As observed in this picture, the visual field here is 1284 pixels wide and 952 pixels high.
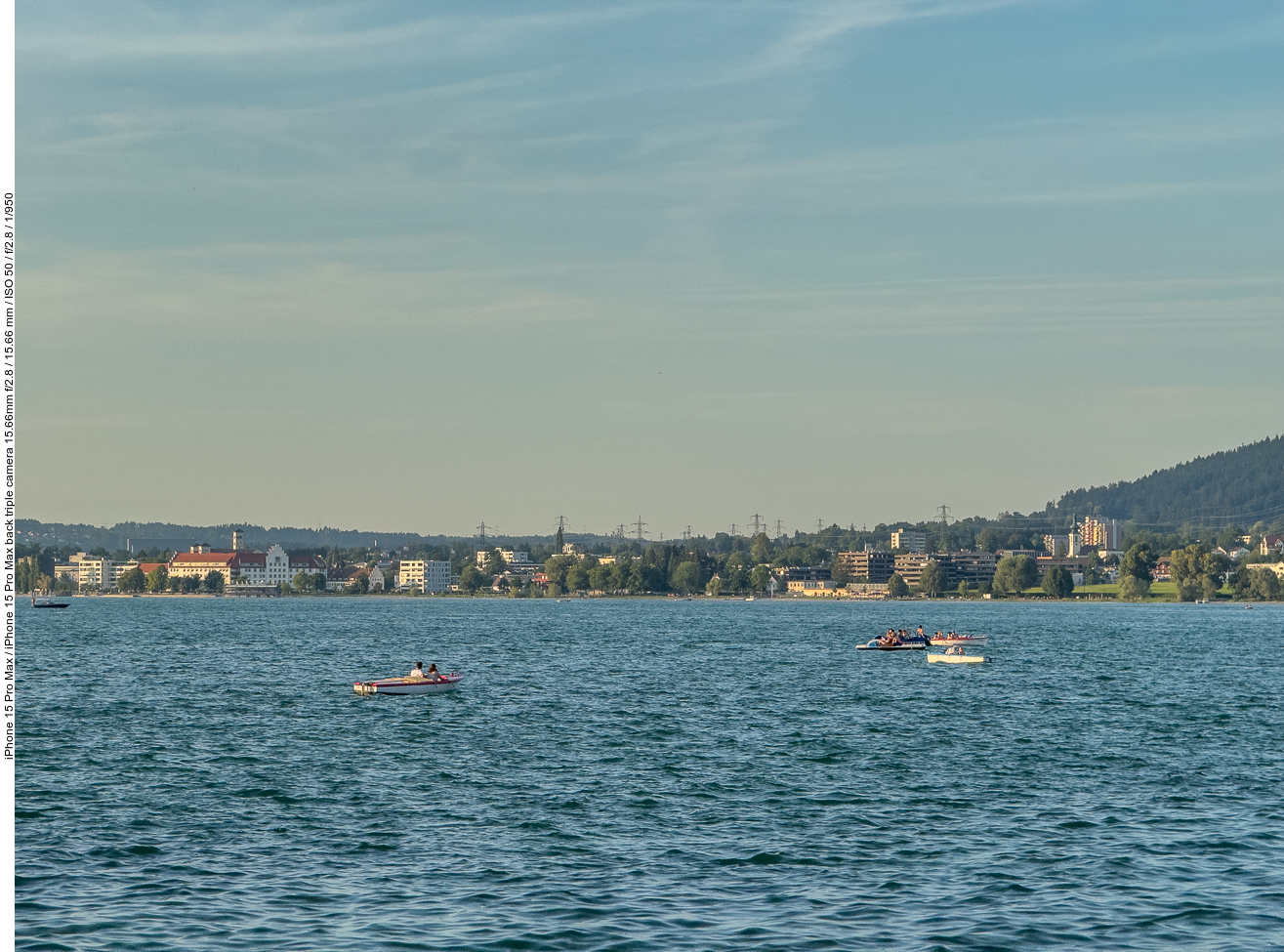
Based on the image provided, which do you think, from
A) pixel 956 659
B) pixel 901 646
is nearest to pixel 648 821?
pixel 956 659

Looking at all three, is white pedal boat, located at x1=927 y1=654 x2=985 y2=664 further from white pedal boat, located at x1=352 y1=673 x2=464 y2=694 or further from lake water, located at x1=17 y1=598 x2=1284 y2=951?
white pedal boat, located at x1=352 y1=673 x2=464 y2=694

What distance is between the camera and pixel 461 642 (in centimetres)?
18888

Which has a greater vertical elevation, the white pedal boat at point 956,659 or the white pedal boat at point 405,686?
the white pedal boat at point 405,686

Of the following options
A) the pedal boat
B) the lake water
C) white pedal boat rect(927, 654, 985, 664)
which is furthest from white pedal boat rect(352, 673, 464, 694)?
the pedal boat

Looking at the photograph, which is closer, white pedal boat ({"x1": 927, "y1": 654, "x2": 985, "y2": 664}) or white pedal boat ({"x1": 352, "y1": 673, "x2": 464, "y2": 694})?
white pedal boat ({"x1": 352, "y1": 673, "x2": 464, "y2": 694})

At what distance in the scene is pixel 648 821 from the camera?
153 ft

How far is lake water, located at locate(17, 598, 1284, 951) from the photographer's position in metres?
33.4

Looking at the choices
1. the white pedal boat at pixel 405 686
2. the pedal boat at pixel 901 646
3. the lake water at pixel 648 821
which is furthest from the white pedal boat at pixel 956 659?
the white pedal boat at pixel 405 686

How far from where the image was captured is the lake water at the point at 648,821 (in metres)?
33.4

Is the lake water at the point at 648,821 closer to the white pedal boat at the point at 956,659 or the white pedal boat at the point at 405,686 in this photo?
the white pedal boat at the point at 405,686

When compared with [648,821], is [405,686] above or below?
above

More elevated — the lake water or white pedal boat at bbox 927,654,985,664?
the lake water

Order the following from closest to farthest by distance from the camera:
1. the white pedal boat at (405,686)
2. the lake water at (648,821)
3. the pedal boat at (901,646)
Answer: the lake water at (648,821) → the white pedal boat at (405,686) → the pedal boat at (901,646)

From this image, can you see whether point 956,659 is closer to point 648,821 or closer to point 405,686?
point 405,686
